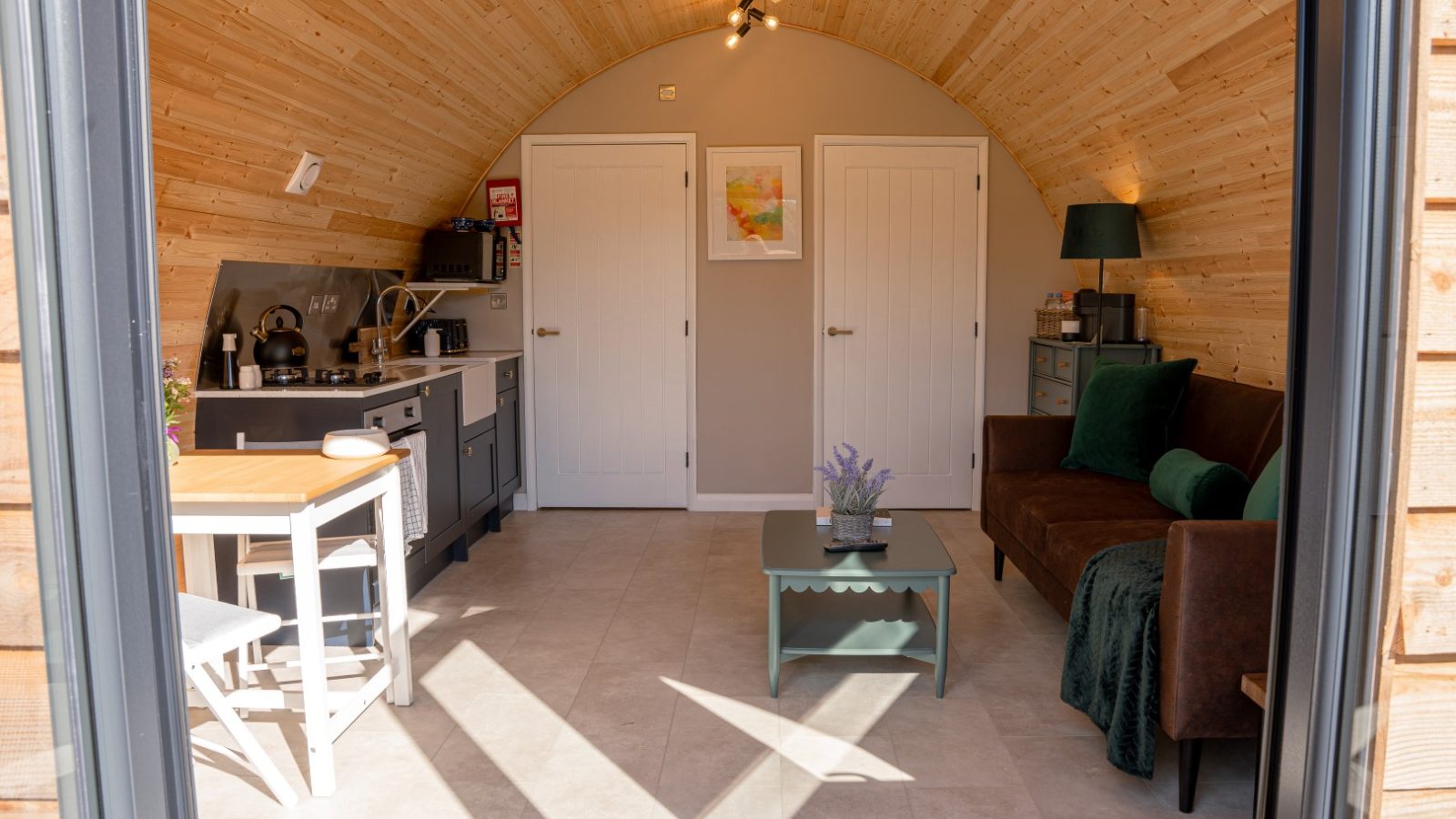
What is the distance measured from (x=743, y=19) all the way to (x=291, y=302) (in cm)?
254

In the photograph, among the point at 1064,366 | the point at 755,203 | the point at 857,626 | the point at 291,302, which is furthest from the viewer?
the point at 755,203

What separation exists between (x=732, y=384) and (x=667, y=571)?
150 cm

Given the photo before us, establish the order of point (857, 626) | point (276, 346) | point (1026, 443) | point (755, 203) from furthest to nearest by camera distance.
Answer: point (755, 203), point (1026, 443), point (276, 346), point (857, 626)

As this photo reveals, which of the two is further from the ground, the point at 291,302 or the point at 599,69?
the point at 599,69

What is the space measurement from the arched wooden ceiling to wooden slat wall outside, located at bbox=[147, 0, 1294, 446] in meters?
0.01

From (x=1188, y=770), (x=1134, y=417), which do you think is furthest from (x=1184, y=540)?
(x=1134, y=417)

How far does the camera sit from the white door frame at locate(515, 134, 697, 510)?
5.70 meters

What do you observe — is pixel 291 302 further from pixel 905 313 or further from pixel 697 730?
pixel 905 313

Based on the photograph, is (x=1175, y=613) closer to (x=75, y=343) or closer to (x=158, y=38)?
(x=75, y=343)

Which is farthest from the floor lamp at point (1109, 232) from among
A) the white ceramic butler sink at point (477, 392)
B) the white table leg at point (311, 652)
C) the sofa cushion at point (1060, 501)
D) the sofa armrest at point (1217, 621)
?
the white table leg at point (311, 652)

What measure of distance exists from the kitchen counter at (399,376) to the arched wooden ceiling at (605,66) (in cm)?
26

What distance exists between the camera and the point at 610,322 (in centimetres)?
581

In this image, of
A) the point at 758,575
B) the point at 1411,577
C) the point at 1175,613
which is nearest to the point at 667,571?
the point at 758,575

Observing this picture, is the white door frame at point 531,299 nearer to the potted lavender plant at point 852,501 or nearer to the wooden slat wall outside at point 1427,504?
the potted lavender plant at point 852,501
